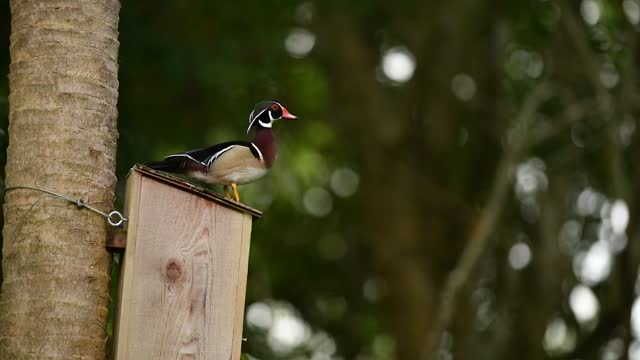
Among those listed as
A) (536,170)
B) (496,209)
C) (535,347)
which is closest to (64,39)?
(496,209)

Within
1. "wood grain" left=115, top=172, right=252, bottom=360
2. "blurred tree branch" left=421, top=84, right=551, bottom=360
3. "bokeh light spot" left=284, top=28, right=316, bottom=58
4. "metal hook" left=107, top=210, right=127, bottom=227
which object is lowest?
"wood grain" left=115, top=172, right=252, bottom=360

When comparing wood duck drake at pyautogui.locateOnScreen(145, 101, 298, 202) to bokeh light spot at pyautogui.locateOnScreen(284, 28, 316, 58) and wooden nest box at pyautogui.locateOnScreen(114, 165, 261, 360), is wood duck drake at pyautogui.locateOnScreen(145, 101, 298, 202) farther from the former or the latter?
bokeh light spot at pyautogui.locateOnScreen(284, 28, 316, 58)

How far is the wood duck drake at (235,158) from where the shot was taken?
4176 millimetres

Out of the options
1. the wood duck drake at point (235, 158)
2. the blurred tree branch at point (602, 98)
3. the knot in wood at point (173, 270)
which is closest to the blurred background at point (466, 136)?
the blurred tree branch at point (602, 98)

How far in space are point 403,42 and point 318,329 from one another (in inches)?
168

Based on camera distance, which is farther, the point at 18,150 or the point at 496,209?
the point at 496,209

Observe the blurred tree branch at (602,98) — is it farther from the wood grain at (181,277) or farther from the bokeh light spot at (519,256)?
the wood grain at (181,277)

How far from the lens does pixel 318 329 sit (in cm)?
1507

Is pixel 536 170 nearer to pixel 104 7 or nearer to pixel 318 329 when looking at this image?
pixel 318 329

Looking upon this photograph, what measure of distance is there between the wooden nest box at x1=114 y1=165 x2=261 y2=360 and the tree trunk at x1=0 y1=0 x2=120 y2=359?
0.37ft

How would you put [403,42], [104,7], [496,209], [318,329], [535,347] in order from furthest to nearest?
[318,329] < [403,42] < [535,347] < [496,209] < [104,7]

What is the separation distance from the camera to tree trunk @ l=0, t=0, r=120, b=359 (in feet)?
12.8

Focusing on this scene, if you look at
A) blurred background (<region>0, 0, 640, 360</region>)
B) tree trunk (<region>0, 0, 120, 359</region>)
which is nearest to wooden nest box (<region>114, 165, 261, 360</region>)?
tree trunk (<region>0, 0, 120, 359</region>)

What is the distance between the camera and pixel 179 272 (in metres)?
4.01
